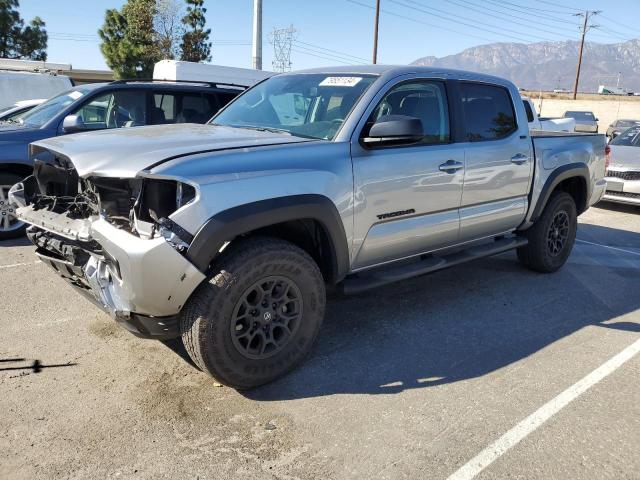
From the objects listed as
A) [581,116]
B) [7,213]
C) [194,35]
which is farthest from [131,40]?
[7,213]

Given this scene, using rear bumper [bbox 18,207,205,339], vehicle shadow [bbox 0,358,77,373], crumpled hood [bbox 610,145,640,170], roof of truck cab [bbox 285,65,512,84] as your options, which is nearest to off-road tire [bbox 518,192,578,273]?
roof of truck cab [bbox 285,65,512,84]

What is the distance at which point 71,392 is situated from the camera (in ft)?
10.3

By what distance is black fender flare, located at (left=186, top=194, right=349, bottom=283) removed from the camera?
2.74 metres

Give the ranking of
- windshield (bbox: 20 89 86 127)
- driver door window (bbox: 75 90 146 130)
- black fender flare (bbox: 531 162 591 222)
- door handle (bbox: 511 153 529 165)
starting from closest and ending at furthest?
door handle (bbox: 511 153 529 165) < black fender flare (bbox: 531 162 591 222) < windshield (bbox: 20 89 86 127) < driver door window (bbox: 75 90 146 130)

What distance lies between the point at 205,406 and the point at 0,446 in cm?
101

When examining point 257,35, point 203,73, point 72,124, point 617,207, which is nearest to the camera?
point 72,124

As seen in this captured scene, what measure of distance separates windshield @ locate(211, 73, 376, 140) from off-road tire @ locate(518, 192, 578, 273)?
2631mm

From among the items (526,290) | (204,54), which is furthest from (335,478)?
(204,54)

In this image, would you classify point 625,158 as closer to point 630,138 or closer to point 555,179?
Answer: point 630,138

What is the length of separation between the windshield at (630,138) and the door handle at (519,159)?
764 centimetres

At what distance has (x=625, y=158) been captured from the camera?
9.98 metres

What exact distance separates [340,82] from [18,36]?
3558 cm

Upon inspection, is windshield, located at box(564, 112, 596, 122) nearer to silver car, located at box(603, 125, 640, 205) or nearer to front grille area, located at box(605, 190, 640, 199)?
silver car, located at box(603, 125, 640, 205)

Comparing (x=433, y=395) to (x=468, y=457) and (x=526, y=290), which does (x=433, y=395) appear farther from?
(x=526, y=290)
